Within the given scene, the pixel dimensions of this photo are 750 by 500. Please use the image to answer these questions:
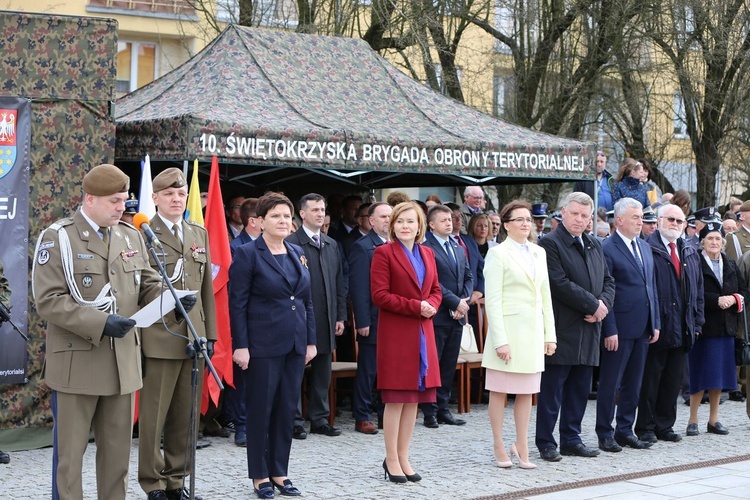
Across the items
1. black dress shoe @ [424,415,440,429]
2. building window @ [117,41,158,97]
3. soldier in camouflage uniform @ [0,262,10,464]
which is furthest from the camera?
building window @ [117,41,158,97]

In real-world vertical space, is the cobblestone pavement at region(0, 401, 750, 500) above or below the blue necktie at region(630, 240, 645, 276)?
below

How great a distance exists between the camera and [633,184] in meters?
14.4

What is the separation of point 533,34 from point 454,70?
1480 millimetres

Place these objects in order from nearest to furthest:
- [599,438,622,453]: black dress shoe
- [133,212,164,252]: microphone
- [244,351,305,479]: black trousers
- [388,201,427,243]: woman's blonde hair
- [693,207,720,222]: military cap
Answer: [133,212,164,252]: microphone
[244,351,305,479]: black trousers
[388,201,427,243]: woman's blonde hair
[599,438,622,453]: black dress shoe
[693,207,720,222]: military cap

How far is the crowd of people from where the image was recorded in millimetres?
6246

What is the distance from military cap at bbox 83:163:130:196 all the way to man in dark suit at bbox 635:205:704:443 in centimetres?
545

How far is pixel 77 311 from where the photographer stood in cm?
602

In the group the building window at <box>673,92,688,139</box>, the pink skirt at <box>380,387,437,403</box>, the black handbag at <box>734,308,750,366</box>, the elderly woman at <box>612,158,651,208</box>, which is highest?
the building window at <box>673,92,688,139</box>

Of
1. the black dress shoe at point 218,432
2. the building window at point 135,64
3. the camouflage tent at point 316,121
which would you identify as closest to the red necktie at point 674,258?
the camouflage tent at point 316,121

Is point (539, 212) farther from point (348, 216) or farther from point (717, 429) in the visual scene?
point (717, 429)

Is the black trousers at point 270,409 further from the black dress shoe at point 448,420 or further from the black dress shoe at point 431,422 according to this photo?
the black dress shoe at point 448,420

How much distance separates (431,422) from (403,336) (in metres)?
2.85

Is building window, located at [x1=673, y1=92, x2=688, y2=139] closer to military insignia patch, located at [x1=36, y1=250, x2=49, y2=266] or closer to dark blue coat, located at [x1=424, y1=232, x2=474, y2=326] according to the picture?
dark blue coat, located at [x1=424, y1=232, x2=474, y2=326]

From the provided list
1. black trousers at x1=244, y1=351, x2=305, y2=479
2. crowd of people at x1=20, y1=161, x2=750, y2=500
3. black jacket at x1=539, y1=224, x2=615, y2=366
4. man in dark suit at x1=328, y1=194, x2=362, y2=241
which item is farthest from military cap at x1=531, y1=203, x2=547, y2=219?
black trousers at x1=244, y1=351, x2=305, y2=479
